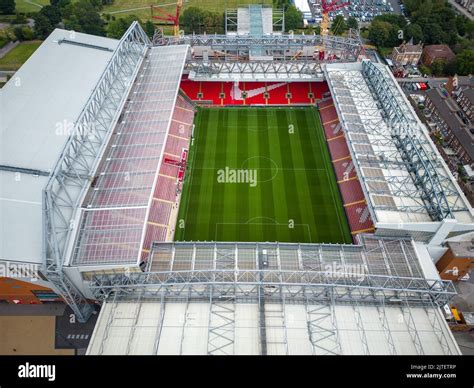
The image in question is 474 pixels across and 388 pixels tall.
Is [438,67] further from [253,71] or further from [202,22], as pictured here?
[202,22]

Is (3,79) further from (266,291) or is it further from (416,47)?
(416,47)

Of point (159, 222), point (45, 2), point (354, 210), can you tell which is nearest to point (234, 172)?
point (159, 222)

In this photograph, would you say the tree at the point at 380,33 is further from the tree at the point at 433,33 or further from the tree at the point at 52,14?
the tree at the point at 52,14

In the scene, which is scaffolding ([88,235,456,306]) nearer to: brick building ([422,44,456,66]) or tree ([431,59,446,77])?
tree ([431,59,446,77])

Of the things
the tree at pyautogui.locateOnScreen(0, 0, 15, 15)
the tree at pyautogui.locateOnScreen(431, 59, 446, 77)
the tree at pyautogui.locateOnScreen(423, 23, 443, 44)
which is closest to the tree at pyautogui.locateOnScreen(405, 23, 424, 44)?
the tree at pyautogui.locateOnScreen(423, 23, 443, 44)

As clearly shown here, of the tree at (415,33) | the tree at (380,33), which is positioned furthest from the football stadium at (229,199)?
the tree at (415,33)

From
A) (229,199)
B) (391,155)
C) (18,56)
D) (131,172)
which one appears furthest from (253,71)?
(18,56)
